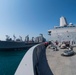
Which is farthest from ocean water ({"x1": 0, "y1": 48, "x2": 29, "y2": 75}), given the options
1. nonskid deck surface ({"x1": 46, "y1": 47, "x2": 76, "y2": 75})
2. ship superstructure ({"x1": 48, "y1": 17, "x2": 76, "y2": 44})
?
ship superstructure ({"x1": 48, "y1": 17, "x2": 76, "y2": 44})

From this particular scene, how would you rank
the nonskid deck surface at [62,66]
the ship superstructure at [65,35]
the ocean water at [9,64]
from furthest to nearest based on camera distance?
the ship superstructure at [65,35]
the ocean water at [9,64]
the nonskid deck surface at [62,66]

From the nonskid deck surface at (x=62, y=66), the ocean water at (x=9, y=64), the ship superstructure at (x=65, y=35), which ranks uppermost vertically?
the ship superstructure at (x=65, y=35)

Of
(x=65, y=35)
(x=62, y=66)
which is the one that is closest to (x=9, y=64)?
(x=62, y=66)

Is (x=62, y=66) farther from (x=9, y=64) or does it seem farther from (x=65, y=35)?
(x=65, y=35)

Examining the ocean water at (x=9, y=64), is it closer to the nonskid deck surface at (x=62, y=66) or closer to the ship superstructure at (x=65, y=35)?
Answer: the nonskid deck surface at (x=62, y=66)

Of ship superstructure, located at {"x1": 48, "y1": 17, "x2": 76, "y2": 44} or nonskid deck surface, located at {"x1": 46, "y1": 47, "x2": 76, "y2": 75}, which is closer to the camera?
nonskid deck surface, located at {"x1": 46, "y1": 47, "x2": 76, "y2": 75}

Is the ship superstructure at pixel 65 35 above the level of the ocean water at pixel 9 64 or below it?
above

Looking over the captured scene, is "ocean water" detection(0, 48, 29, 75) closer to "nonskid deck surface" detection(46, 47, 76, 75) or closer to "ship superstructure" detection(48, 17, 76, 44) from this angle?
"nonskid deck surface" detection(46, 47, 76, 75)

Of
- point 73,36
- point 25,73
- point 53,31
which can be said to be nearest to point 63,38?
point 73,36

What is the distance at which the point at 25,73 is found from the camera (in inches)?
132

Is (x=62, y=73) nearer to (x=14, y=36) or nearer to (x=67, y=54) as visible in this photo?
(x=67, y=54)

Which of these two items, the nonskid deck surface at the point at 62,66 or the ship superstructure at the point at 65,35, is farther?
the ship superstructure at the point at 65,35

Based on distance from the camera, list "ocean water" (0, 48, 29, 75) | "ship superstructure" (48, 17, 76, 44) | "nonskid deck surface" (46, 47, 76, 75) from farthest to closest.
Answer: "ship superstructure" (48, 17, 76, 44)
"ocean water" (0, 48, 29, 75)
"nonskid deck surface" (46, 47, 76, 75)

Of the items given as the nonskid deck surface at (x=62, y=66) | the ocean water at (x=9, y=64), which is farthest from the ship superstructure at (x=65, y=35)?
the nonskid deck surface at (x=62, y=66)
